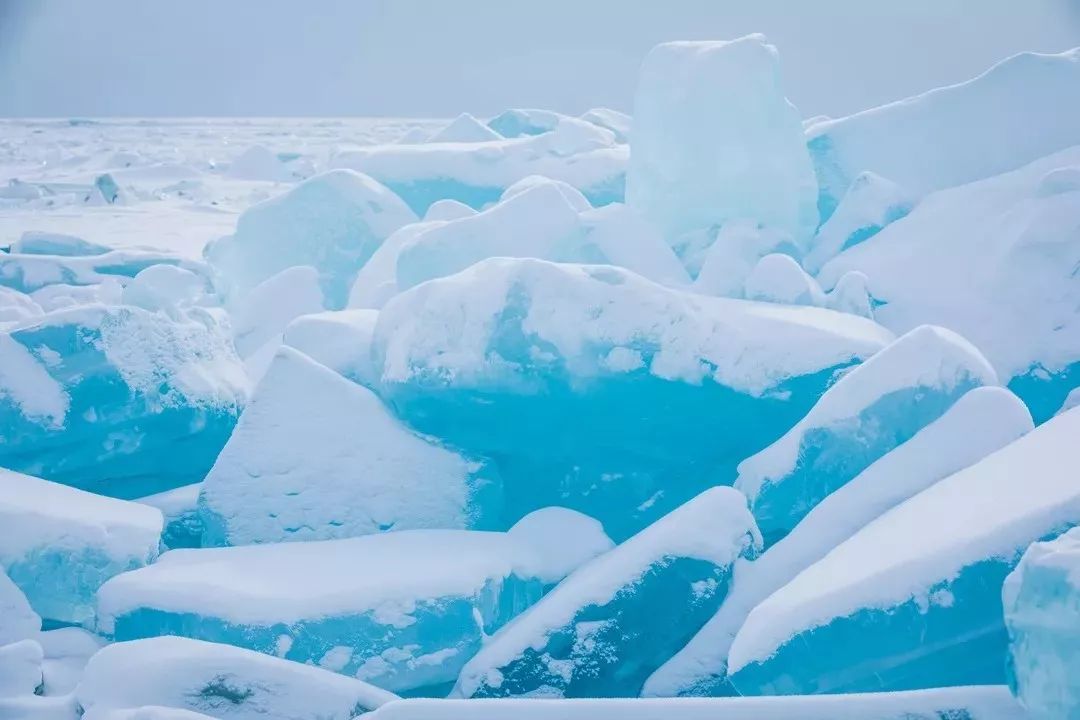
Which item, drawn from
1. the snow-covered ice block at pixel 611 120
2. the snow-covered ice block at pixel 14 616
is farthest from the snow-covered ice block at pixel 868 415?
the snow-covered ice block at pixel 611 120

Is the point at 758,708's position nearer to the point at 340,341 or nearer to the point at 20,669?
the point at 20,669

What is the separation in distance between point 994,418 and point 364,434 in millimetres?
1374

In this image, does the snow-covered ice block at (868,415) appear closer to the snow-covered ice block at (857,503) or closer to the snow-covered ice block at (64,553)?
the snow-covered ice block at (857,503)

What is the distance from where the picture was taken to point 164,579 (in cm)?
189

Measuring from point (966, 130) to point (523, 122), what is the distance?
4022 millimetres

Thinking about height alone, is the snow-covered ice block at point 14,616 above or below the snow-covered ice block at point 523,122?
above

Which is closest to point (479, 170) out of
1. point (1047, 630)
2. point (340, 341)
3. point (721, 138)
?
point (721, 138)

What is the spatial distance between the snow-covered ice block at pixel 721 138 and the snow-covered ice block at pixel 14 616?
2487mm

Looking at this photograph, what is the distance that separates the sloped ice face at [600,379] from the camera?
226 centimetres

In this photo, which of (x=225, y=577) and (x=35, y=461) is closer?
(x=225, y=577)

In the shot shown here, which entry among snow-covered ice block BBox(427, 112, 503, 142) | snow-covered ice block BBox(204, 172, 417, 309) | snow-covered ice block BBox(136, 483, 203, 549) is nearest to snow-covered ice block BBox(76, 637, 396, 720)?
snow-covered ice block BBox(136, 483, 203, 549)

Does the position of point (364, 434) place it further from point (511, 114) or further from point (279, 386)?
point (511, 114)

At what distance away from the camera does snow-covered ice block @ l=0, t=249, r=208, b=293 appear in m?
4.45

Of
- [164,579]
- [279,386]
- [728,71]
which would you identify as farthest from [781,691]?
[728,71]
